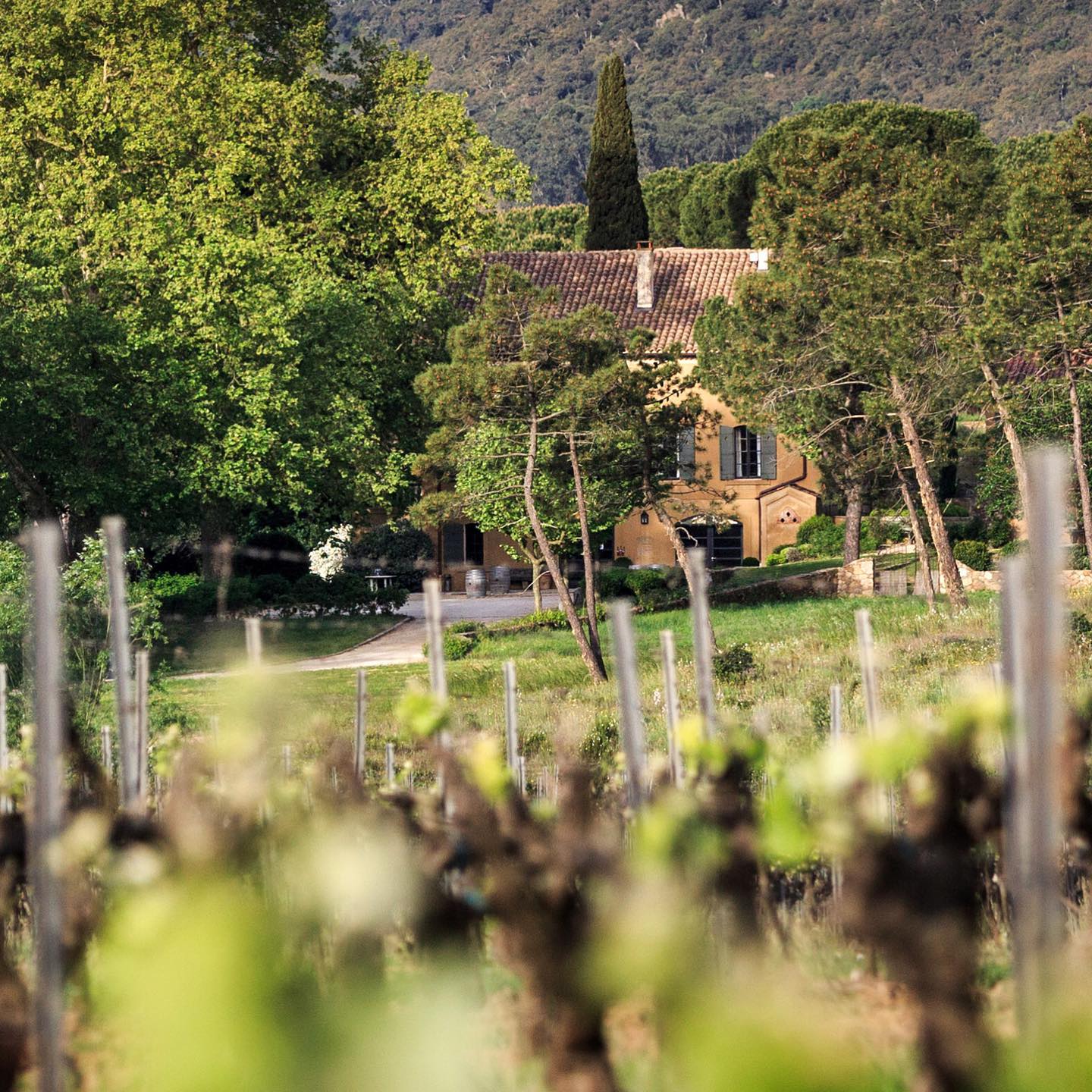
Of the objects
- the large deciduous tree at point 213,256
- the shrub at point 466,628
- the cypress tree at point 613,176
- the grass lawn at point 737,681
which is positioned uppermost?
the cypress tree at point 613,176

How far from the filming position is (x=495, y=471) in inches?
1067

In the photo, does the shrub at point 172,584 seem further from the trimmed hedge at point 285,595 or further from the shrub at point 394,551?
the shrub at point 394,551

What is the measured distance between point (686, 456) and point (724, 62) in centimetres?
14004

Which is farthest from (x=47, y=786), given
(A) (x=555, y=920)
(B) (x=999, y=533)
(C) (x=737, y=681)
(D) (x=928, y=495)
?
(B) (x=999, y=533)

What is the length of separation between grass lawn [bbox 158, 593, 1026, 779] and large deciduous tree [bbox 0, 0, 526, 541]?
5006 mm

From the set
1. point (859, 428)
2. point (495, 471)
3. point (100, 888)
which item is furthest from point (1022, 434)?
point (100, 888)

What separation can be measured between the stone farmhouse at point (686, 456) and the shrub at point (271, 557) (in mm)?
5781

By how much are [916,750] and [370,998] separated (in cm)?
251

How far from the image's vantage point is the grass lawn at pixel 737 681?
A: 1577 cm

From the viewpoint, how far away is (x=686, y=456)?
38906 mm

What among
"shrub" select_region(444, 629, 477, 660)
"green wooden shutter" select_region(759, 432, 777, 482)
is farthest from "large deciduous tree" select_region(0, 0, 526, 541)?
"green wooden shutter" select_region(759, 432, 777, 482)

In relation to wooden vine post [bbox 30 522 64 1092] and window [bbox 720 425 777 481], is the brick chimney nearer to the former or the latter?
window [bbox 720 425 777 481]

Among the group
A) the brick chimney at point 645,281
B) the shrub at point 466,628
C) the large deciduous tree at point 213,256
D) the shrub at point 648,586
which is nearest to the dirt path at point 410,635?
the shrub at point 466,628

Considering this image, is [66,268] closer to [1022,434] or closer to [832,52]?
[1022,434]
